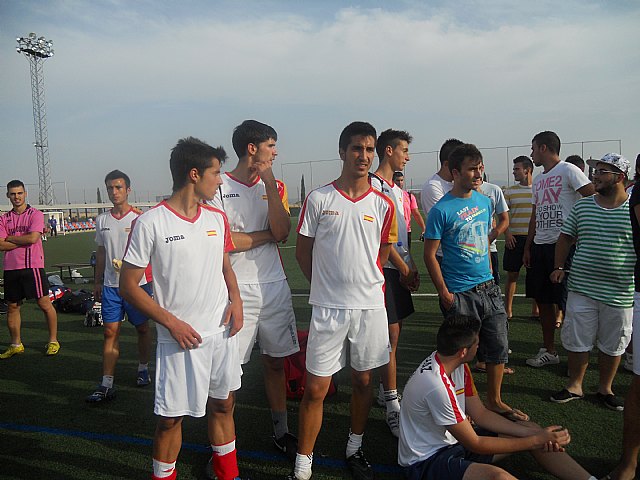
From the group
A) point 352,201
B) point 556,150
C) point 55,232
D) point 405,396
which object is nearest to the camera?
point 405,396

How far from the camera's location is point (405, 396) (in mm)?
2828

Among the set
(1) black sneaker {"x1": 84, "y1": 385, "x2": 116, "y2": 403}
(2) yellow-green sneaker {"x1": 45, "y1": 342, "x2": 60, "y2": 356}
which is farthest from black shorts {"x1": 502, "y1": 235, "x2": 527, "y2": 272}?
(2) yellow-green sneaker {"x1": 45, "y1": 342, "x2": 60, "y2": 356}

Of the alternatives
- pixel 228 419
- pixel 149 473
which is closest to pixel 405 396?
pixel 228 419

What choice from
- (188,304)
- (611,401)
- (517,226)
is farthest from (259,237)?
(517,226)

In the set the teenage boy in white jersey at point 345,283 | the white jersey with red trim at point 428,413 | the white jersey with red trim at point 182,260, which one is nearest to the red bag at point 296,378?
the teenage boy in white jersey at point 345,283

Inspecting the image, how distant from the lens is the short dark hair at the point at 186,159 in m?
2.69

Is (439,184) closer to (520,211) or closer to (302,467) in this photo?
(520,211)

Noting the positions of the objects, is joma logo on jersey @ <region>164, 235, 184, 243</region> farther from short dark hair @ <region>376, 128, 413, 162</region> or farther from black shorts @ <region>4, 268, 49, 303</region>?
black shorts @ <region>4, 268, 49, 303</region>

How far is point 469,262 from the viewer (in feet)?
12.1

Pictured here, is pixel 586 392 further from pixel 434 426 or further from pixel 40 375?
pixel 40 375

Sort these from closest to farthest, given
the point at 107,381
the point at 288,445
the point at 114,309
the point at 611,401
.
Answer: the point at 288,445 < the point at 611,401 < the point at 107,381 < the point at 114,309

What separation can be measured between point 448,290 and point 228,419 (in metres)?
1.89

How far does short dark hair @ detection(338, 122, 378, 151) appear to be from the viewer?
3100 millimetres

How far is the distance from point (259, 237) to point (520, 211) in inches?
190
